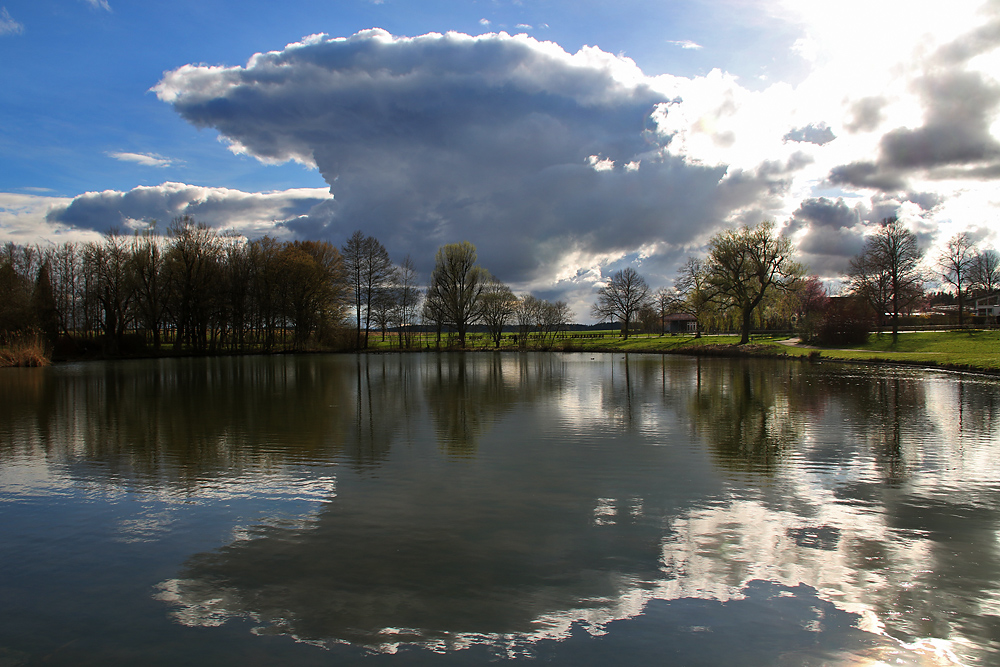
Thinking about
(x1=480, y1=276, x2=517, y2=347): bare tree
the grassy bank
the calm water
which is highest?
(x1=480, y1=276, x2=517, y2=347): bare tree

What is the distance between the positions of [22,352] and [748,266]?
55.2 metres

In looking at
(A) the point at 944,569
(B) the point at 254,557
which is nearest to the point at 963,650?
(A) the point at 944,569

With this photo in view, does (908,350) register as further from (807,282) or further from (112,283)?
(112,283)

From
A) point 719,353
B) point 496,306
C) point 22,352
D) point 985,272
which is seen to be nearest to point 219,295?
→ point 22,352

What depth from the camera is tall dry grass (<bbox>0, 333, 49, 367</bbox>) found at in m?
34.9

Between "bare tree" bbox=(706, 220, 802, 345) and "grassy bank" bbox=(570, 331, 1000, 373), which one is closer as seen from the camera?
"grassy bank" bbox=(570, 331, 1000, 373)

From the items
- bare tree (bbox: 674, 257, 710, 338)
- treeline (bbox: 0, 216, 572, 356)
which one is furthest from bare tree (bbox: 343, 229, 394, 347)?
bare tree (bbox: 674, 257, 710, 338)

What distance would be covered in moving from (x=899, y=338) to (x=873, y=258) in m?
10.1

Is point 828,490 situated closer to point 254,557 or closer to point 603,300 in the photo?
point 254,557

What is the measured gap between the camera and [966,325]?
1868 inches

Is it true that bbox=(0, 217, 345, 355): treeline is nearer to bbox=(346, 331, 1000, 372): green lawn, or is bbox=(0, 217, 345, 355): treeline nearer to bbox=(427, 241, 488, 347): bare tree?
bbox=(427, 241, 488, 347): bare tree

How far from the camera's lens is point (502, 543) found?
5.59 metres

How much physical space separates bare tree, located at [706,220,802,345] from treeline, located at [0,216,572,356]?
26.4m

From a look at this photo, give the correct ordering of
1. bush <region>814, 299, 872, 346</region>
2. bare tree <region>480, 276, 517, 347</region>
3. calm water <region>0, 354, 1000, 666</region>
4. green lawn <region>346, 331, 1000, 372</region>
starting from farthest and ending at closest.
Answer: bare tree <region>480, 276, 517, 347</region>
bush <region>814, 299, 872, 346</region>
green lawn <region>346, 331, 1000, 372</region>
calm water <region>0, 354, 1000, 666</region>
